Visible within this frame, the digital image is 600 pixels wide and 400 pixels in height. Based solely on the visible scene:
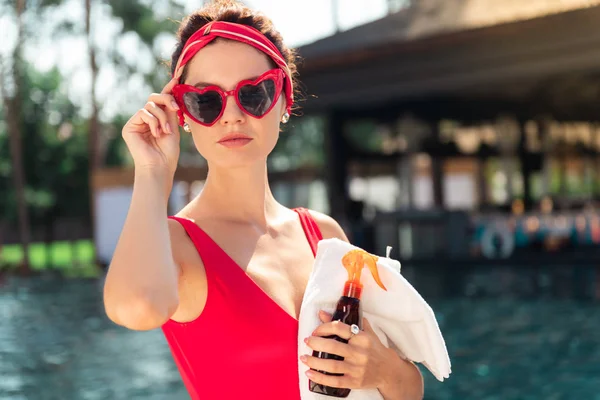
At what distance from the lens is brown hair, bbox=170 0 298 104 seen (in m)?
1.56

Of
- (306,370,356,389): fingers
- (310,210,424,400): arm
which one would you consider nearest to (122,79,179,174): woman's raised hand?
(306,370,356,389): fingers

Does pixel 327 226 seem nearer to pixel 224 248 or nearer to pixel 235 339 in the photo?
pixel 224 248

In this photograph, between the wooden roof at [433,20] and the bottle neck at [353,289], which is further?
the wooden roof at [433,20]

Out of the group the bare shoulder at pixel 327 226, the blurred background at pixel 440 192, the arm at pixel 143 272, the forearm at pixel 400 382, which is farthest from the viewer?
the blurred background at pixel 440 192

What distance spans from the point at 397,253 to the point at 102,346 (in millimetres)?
7804

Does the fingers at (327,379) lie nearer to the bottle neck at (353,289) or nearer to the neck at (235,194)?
the bottle neck at (353,289)

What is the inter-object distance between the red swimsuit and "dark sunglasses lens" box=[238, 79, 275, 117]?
0.84 ft

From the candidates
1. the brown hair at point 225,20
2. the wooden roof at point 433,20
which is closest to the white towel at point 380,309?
the brown hair at point 225,20

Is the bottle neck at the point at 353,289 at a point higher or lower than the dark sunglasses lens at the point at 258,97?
lower

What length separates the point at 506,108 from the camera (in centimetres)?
1816

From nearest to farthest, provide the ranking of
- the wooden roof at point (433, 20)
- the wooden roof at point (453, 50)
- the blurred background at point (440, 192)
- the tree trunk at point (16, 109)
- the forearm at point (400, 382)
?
the forearm at point (400, 382), the blurred background at point (440, 192), the wooden roof at point (433, 20), the wooden roof at point (453, 50), the tree trunk at point (16, 109)

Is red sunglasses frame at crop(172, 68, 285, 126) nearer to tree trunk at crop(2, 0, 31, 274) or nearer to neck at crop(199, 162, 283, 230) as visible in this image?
neck at crop(199, 162, 283, 230)

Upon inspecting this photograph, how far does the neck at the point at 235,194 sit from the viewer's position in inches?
62.1

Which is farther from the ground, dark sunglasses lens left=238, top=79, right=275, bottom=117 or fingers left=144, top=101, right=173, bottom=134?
dark sunglasses lens left=238, top=79, right=275, bottom=117
